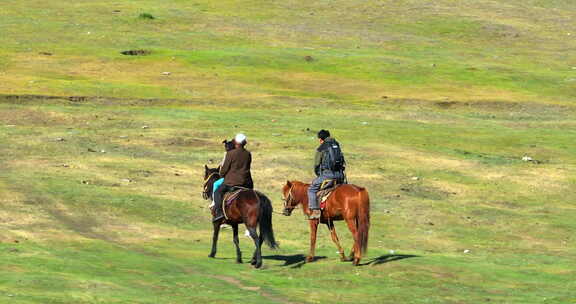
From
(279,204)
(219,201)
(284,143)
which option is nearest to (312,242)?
(219,201)

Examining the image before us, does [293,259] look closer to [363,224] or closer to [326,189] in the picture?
[326,189]

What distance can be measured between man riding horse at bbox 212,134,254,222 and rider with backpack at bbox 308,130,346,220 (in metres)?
1.53

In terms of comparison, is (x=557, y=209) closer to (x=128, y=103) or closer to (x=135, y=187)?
A: (x=135, y=187)

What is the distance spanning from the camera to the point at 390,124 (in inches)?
2142

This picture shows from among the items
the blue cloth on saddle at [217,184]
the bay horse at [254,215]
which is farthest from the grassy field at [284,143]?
the blue cloth on saddle at [217,184]

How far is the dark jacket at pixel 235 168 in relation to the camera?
90.1 ft

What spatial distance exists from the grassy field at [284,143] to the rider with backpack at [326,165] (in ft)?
5.82

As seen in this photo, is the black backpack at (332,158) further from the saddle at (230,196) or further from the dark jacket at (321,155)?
the saddle at (230,196)

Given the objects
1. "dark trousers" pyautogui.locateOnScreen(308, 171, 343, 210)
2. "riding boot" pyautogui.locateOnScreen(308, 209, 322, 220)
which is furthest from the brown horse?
"dark trousers" pyautogui.locateOnScreen(308, 171, 343, 210)

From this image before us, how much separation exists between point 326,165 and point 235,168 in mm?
2065

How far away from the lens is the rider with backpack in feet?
88.9

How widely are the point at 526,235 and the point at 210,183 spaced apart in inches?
419

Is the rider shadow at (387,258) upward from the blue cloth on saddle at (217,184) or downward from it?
downward

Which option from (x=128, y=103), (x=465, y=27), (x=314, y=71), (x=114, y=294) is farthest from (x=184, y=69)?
(x=114, y=294)
